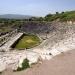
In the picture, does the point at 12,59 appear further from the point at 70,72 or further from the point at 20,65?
the point at 70,72

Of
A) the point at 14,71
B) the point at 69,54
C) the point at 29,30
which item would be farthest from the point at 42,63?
the point at 29,30

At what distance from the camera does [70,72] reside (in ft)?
43.2

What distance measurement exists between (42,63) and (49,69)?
5.45 ft

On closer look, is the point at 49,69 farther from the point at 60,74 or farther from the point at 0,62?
the point at 0,62

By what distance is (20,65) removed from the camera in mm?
15047

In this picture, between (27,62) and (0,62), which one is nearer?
(27,62)

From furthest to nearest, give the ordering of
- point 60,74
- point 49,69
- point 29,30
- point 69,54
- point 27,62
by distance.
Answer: point 29,30 → point 69,54 → point 27,62 → point 49,69 → point 60,74

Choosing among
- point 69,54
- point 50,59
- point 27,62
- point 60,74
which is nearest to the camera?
point 60,74

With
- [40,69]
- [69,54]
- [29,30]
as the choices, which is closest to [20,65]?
[40,69]

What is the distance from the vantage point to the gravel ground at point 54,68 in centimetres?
1346

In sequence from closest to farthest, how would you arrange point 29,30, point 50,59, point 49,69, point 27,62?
point 49,69, point 27,62, point 50,59, point 29,30

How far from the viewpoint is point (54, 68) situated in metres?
14.3

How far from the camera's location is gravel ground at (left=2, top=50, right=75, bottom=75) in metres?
13.5

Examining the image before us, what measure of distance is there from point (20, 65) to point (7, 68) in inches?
50.6
